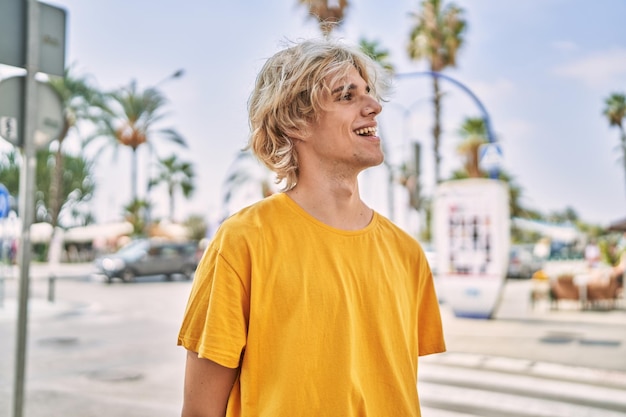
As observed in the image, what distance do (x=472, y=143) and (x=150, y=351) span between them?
114ft

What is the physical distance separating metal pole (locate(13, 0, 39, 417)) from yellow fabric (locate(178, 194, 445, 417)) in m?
3.23

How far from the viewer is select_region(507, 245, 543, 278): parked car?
29531 millimetres

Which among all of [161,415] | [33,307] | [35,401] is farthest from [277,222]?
[33,307]

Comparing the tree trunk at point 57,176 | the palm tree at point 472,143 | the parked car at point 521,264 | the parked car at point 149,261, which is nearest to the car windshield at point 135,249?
the parked car at point 149,261

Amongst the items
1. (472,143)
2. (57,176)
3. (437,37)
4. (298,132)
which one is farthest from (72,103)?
(298,132)

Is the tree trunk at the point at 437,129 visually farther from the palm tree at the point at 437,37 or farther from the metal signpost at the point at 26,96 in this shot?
the metal signpost at the point at 26,96

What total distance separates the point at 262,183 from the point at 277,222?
34526 mm

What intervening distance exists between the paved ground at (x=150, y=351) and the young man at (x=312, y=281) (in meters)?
4.72

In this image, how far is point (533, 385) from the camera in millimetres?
7102

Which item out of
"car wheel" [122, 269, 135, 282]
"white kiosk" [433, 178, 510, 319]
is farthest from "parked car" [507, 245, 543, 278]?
"white kiosk" [433, 178, 510, 319]

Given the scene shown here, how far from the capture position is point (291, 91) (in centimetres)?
181

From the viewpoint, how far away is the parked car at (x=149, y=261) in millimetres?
26297

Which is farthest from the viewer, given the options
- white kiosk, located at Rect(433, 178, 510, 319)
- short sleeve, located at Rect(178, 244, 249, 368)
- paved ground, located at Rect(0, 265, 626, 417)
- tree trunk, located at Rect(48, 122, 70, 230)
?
tree trunk, located at Rect(48, 122, 70, 230)

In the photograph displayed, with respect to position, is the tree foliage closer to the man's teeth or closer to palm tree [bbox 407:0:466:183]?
palm tree [bbox 407:0:466:183]
